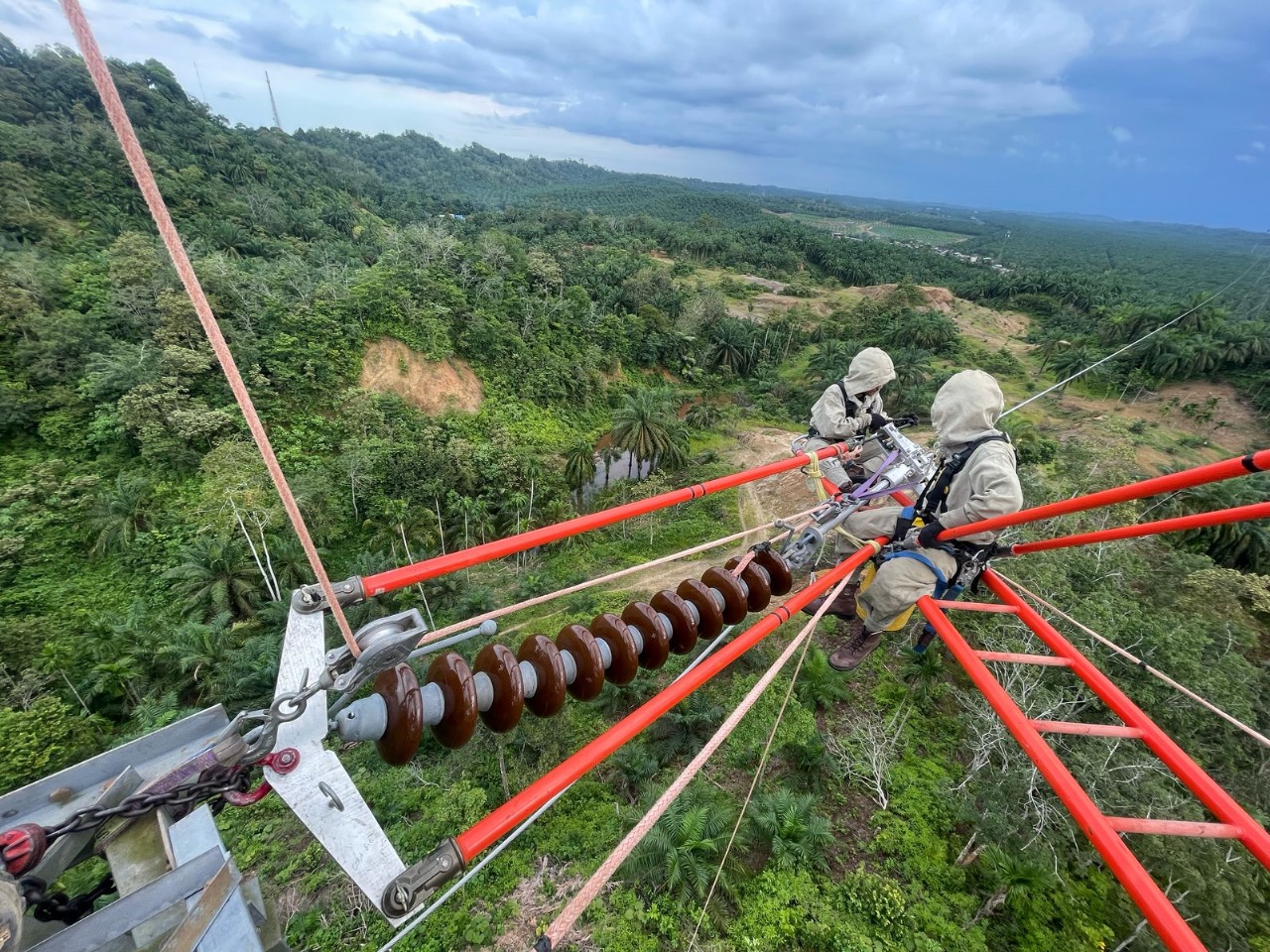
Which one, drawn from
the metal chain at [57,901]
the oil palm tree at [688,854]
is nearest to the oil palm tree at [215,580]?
the oil palm tree at [688,854]

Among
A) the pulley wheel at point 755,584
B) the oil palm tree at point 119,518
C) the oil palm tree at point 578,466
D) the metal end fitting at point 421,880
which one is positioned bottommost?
the oil palm tree at point 578,466

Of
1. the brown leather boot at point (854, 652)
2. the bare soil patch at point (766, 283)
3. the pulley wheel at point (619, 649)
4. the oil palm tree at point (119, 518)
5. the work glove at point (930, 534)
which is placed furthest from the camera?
the bare soil patch at point (766, 283)

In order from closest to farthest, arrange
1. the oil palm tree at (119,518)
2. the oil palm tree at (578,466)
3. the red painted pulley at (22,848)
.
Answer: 1. the red painted pulley at (22,848)
2. the oil palm tree at (119,518)
3. the oil palm tree at (578,466)

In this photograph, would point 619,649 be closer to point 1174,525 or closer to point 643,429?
point 1174,525

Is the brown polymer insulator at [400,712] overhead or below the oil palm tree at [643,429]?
overhead

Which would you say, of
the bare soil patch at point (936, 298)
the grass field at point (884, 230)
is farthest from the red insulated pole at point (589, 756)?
the grass field at point (884, 230)

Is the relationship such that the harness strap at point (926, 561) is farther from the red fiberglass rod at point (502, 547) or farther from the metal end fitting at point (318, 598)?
the metal end fitting at point (318, 598)

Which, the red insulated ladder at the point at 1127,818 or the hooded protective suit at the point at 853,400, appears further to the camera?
the hooded protective suit at the point at 853,400
